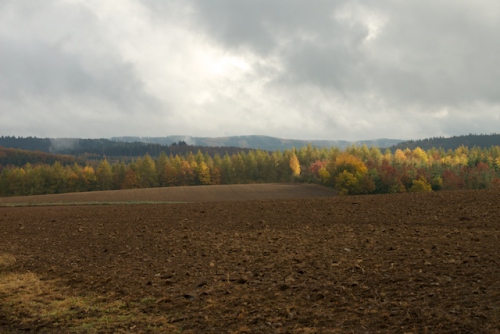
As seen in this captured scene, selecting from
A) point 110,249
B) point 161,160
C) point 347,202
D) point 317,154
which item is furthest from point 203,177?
point 110,249

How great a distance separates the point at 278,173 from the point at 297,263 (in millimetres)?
107723

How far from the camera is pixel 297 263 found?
13.8 meters

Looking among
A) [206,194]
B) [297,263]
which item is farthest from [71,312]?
[206,194]

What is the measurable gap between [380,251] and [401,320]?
6106 millimetres

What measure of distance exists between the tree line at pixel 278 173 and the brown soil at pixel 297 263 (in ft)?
157

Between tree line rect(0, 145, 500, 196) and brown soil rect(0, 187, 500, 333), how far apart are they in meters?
47.8

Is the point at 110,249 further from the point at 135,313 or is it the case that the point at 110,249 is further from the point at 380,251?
the point at 380,251

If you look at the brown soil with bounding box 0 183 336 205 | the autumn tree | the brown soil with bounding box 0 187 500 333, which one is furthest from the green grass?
the autumn tree

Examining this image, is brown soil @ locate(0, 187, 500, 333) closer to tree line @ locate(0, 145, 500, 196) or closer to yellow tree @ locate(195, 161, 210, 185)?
tree line @ locate(0, 145, 500, 196)

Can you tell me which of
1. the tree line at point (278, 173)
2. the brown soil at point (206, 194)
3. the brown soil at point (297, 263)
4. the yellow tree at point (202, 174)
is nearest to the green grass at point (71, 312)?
the brown soil at point (297, 263)

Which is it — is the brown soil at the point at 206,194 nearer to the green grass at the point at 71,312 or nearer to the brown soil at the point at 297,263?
the brown soil at the point at 297,263

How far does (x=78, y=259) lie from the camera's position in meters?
16.7

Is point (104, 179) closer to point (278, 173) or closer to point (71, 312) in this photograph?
point (278, 173)

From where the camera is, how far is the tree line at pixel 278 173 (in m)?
72.5
